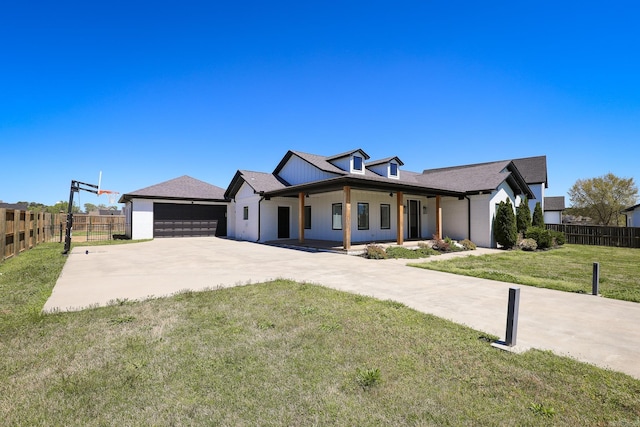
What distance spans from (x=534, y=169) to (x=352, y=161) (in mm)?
23064

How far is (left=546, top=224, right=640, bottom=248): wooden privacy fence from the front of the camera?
18.1 m

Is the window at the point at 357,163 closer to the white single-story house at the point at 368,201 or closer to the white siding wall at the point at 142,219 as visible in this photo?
the white single-story house at the point at 368,201

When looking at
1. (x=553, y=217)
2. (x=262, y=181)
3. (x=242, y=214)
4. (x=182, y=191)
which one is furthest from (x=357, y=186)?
(x=553, y=217)

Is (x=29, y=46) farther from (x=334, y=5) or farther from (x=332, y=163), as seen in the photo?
(x=332, y=163)

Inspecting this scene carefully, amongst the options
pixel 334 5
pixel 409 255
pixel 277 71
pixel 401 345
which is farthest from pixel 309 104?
pixel 401 345

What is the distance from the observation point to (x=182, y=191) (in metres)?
23.3

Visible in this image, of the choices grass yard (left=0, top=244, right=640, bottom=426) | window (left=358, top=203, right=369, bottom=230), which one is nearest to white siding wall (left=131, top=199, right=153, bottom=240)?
window (left=358, top=203, right=369, bottom=230)

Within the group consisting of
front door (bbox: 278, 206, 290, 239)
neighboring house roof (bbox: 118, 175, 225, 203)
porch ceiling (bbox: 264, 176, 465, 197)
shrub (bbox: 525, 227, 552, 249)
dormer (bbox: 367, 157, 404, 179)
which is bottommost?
shrub (bbox: 525, 227, 552, 249)

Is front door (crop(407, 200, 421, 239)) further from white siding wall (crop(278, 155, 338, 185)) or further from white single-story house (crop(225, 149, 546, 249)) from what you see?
white siding wall (crop(278, 155, 338, 185))

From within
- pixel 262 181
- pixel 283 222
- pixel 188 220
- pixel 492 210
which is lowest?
pixel 283 222

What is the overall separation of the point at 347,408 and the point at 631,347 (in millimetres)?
3835

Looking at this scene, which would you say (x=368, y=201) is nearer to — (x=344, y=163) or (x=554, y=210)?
(x=344, y=163)

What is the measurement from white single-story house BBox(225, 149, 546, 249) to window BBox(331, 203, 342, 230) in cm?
6

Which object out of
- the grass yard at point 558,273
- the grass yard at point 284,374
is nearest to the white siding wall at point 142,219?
the grass yard at point 284,374
